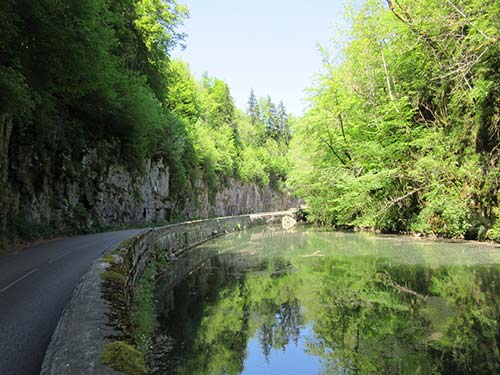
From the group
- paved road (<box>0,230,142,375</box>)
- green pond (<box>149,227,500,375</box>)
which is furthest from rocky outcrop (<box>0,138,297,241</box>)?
green pond (<box>149,227,500,375</box>)

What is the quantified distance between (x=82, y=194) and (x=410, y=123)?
64.4ft

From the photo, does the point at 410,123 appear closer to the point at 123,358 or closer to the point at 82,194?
the point at 82,194

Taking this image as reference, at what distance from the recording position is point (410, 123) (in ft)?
73.3

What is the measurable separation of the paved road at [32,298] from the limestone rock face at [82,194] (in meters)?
3.53

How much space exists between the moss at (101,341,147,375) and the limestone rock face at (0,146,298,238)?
13.3 meters

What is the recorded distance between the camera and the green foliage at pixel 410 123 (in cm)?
1562

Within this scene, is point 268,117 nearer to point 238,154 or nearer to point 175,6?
point 238,154

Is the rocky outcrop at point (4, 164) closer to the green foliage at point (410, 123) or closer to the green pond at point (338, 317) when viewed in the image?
the green pond at point (338, 317)

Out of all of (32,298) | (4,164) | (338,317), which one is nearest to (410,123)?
(338,317)

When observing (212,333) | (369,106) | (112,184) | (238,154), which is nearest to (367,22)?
(369,106)

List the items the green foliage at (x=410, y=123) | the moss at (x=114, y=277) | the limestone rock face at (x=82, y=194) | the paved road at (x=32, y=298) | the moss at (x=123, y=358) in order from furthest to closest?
the limestone rock face at (x=82, y=194), the green foliage at (x=410, y=123), the moss at (x=114, y=277), the paved road at (x=32, y=298), the moss at (x=123, y=358)

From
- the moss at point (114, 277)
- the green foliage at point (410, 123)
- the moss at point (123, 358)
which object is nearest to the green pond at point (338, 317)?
the moss at point (114, 277)

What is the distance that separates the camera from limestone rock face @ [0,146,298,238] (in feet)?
52.4

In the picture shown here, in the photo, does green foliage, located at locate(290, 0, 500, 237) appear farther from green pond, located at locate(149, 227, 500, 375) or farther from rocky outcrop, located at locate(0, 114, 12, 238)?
rocky outcrop, located at locate(0, 114, 12, 238)
